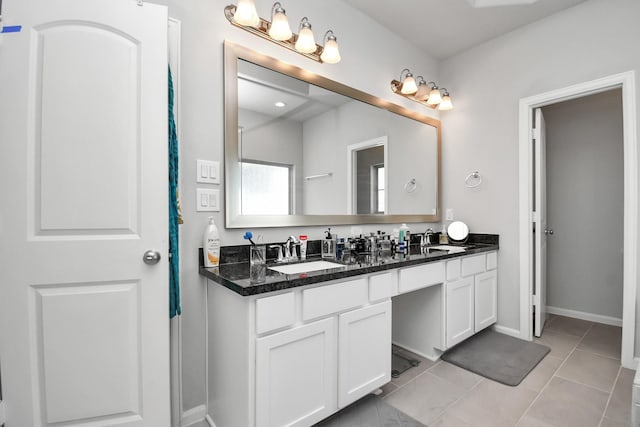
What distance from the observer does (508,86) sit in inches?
106

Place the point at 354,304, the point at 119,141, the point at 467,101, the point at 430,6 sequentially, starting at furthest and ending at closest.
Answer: the point at 467,101 < the point at 430,6 < the point at 354,304 < the point at 119,141

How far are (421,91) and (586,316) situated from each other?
2.92 meters

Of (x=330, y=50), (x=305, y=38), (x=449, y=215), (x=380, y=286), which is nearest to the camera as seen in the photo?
(x=380, y=286)

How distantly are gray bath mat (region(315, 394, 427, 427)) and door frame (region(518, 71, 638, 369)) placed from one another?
64.6 inches

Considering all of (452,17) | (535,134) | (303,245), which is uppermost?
(452,17)

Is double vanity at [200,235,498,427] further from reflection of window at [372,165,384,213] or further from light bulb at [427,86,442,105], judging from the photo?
light bulb at [427,86,442,105]

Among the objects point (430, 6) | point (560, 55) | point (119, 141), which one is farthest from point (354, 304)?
point (560, 55)

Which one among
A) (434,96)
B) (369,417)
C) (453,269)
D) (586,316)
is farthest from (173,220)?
(586,316)

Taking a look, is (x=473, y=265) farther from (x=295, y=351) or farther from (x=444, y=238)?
(x=295, y=351)

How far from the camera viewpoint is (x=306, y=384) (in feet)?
4.52

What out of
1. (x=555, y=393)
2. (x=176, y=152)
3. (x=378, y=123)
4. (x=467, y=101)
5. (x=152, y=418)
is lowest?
(x=555, y=393)

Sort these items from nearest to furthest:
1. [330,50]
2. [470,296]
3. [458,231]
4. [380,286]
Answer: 1. [380,286]
2. [330,50]
3. [470,296]
4. [458,231]

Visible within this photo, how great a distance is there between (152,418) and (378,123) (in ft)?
7.91

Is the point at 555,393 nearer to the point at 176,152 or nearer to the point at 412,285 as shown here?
the point at 412,285
